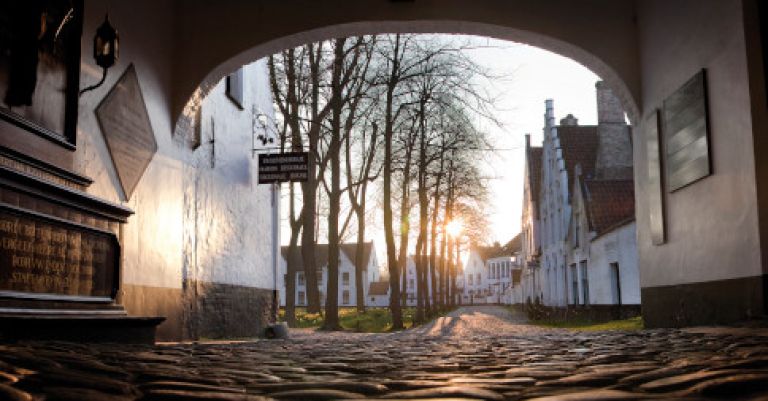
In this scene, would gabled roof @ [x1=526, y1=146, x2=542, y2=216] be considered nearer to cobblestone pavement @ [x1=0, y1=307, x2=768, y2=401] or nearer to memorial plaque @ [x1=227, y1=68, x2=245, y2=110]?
memorial plaque @ [x1=227, y1=68, x2=245, y2=110]

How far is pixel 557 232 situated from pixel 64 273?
97.9 feet

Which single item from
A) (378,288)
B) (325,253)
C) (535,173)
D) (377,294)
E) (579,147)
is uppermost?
(535,173)

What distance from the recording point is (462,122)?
927 inches

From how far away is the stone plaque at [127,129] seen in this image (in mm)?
7539

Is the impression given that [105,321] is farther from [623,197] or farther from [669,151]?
[623,197]

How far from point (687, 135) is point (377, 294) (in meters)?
75.0

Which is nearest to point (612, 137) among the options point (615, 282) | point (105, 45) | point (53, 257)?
point (615, 282)

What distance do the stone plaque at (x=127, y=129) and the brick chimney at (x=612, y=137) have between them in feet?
74.3

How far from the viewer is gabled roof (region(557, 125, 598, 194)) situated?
103 feet

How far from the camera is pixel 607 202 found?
88.8 ft

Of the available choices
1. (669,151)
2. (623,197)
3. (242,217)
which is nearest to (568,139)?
(623,197)

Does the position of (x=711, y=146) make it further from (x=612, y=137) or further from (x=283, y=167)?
(x=612, y=137)

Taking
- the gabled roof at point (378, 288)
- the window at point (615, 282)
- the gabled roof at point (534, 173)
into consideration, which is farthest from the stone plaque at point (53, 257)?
the gabled roof at point (378, 288)

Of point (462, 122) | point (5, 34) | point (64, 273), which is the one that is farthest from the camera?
point (462, 122)
